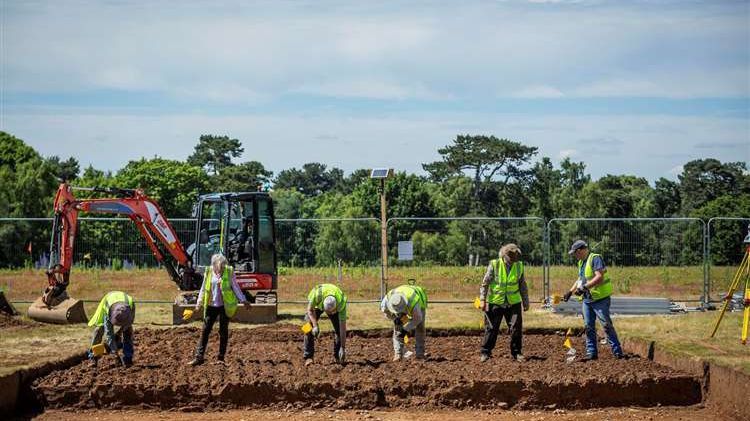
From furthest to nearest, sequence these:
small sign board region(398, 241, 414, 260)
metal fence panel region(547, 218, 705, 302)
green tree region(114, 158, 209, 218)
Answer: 1. green tree region(114, 158, 209, 218)
2. metal fence panel region(547, 218, 705, 302)
3. small sign board region(398, 241, 414, 260)

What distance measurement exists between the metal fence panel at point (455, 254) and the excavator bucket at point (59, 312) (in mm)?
7380

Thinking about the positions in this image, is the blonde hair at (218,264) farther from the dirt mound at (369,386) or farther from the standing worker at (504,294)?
the standing worker at (504,294)

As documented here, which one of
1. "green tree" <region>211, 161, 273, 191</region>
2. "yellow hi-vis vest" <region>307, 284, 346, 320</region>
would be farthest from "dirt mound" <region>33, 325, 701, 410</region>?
"green tree" <region>211, 161, 273, 191</region>

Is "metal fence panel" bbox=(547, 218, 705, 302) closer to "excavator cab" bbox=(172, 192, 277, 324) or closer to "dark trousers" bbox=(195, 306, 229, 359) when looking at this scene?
"excavator cab" bbox=(172, 192, 277, 324)

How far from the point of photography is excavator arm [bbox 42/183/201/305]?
20641mm

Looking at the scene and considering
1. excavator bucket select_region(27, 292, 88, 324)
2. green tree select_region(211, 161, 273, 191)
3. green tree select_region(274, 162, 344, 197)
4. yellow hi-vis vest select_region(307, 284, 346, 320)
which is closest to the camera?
yellow hi-vis vest select_region(307, 284, 346, 320)

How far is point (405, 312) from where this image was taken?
1404cm

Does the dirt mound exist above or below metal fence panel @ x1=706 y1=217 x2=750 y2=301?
below

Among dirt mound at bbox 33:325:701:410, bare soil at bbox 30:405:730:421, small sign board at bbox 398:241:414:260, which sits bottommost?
bare soil at bbox 30:405:730:421

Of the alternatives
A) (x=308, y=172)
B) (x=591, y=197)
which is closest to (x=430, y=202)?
(x=591, y=197)

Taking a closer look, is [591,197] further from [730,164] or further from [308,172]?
[308,172]

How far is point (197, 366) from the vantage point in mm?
13945

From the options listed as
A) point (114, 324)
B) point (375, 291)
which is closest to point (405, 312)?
point (114, 324)

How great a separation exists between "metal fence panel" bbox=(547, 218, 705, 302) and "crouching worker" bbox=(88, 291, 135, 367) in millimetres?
11729
